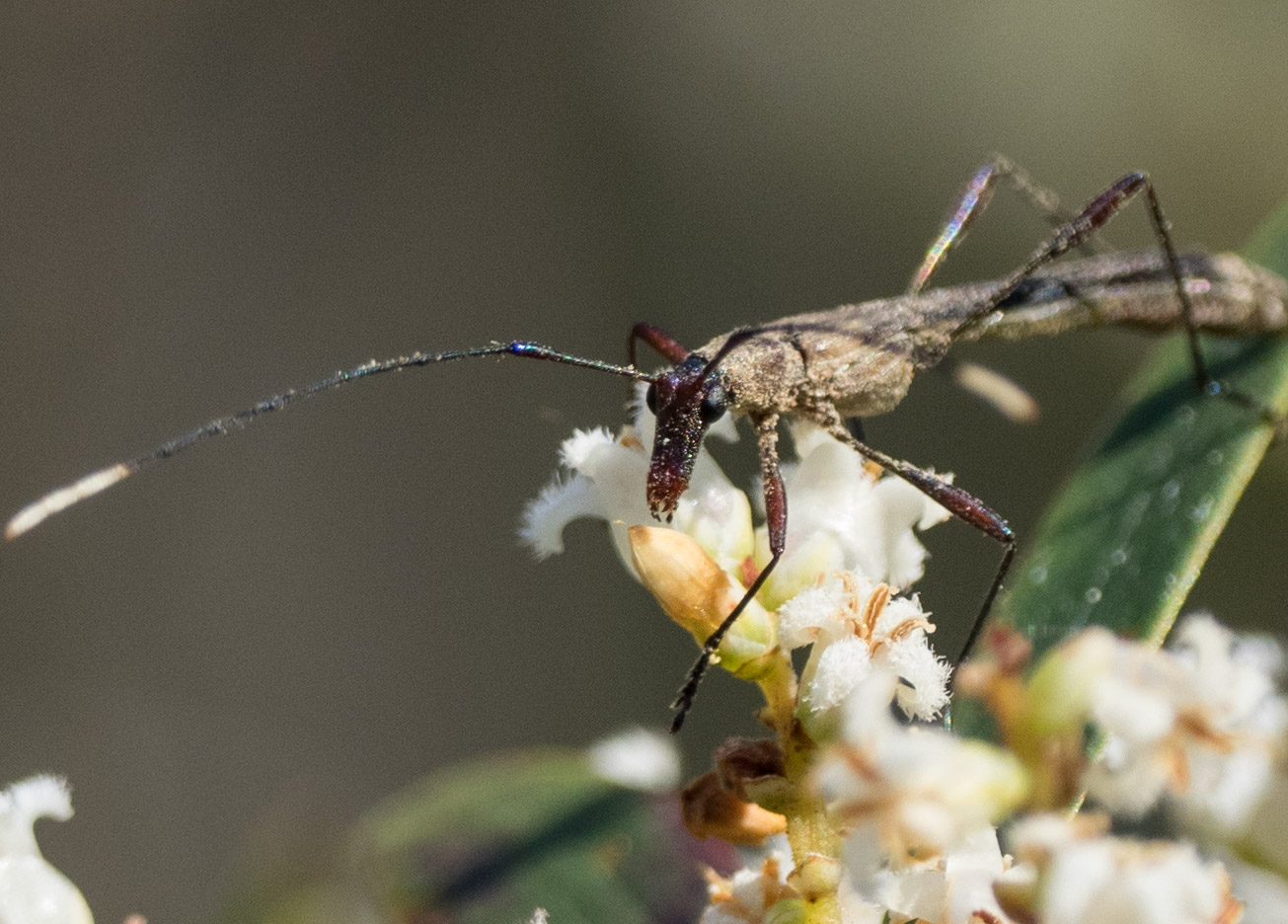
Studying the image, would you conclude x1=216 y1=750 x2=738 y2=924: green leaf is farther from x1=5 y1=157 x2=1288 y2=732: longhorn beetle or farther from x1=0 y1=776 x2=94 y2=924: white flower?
x1=0 y1=776 x2=94 y2=924: white flower

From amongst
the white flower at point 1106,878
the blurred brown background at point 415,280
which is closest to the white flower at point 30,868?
the white flower at point 1106,878

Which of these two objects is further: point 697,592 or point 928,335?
point 928,335

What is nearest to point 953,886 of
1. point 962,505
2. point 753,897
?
point 753,897

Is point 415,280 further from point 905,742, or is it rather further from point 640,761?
point 905,742

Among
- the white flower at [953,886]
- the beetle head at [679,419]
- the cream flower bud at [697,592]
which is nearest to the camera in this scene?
the white flower at [953,886]

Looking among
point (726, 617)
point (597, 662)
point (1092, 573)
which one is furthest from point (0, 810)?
point (597, 662)

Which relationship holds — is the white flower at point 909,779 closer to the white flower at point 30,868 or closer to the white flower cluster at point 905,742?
the white flower cluster at point 905,742

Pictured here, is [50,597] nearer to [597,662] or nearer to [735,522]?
[597,662]
